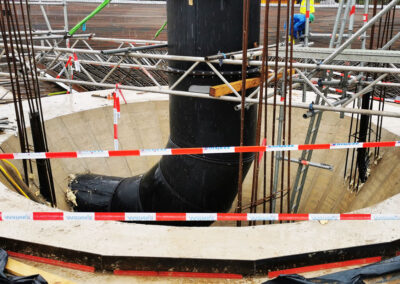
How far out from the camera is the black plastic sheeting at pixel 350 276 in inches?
122

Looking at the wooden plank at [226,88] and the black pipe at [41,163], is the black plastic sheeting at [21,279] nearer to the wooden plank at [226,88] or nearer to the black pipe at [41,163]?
the wooden plank at [226,88]

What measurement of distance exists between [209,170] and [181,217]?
1.89 meters

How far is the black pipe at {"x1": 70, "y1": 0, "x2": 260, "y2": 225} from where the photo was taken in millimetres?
4828

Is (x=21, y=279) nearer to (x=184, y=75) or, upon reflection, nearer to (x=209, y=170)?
(x=209, y=170)

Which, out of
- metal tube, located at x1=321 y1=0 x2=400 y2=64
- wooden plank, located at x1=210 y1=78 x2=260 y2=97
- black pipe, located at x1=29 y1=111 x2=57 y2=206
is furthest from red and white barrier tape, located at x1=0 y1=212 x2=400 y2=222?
black pipe, located at x1=29 y1=111 x2=57 y2=206

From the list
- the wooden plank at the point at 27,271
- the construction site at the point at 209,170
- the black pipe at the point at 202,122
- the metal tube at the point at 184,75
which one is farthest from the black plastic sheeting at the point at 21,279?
the metal tube at the point at 184,75

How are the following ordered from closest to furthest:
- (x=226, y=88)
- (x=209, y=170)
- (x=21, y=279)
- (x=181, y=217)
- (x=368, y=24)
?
(x=21, y=279) < (x=181, y=217) < (x=368, y=24) < (x=226, y=88) < (x=209, y=170)

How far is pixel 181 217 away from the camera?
3.65 m

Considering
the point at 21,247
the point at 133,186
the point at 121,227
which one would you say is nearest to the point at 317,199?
the point at 133,186

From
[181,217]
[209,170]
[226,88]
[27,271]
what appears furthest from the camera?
[209,170]

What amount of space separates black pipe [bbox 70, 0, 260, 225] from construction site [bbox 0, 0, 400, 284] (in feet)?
0.07

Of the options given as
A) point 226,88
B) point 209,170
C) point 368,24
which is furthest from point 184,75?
point 368,24

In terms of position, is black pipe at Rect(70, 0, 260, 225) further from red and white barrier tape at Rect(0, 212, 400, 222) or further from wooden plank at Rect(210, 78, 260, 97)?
red and white barrier tape at Rect(0, 212, 400, 222)

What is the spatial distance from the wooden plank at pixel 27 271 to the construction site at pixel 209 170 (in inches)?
0.6
